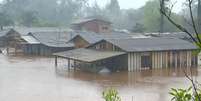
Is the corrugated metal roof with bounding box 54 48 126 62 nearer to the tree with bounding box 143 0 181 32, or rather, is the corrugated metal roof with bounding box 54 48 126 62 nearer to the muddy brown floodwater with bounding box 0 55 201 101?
the muddy brown floodwater with bounding box 0 55 201 101

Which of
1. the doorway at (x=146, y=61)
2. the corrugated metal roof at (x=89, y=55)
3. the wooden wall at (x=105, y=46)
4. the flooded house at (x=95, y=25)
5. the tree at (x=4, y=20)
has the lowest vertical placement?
the doorway at (x=146, y=61)

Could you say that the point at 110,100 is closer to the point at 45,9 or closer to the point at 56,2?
the point at 45,9

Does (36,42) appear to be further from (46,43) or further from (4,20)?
(4,20)

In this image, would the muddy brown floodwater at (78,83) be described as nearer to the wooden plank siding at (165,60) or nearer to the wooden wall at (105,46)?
the wooden plank siding at (165,60)

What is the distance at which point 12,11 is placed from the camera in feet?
237

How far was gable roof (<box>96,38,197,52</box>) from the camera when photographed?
84.9 ft

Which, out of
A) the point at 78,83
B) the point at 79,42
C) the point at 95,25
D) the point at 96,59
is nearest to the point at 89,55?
the point at 96,59

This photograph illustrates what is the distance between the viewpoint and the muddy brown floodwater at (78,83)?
57.8 ft

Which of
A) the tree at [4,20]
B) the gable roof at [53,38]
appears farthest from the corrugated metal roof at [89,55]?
the tree at [4,20]

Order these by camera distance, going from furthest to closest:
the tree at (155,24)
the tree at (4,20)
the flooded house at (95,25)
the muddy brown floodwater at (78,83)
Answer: the tree at (4,20)
the tree at (155,24)
the flooded house at (95,25)
the muddy brown floodwater at (78,83)

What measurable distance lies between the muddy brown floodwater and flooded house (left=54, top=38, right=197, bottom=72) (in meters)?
0.91

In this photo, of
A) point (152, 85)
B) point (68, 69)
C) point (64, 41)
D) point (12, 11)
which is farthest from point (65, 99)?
point (12, 11)

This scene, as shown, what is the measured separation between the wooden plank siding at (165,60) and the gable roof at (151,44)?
33 cm

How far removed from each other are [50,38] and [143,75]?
55.6ft
